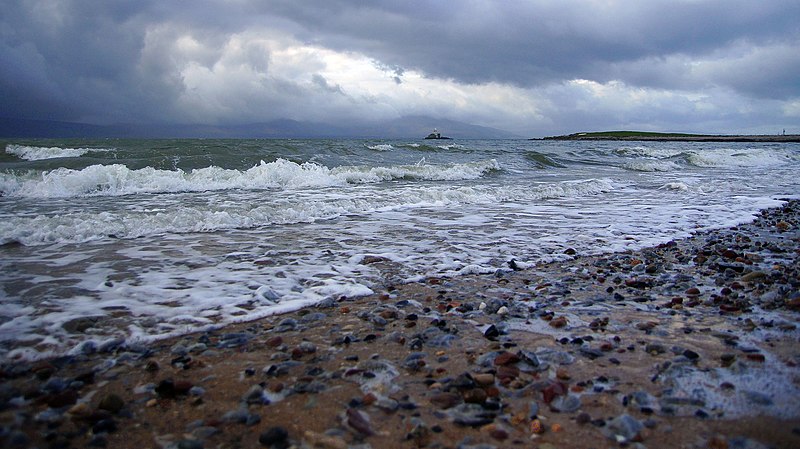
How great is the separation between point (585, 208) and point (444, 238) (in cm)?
466

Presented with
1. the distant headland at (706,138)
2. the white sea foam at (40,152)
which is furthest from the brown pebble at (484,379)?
the distant headland at (706,138)

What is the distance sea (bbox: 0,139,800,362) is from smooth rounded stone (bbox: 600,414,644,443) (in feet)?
7.88

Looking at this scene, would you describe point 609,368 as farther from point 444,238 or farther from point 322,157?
point 322,157

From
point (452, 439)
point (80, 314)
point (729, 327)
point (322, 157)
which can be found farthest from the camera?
point (322, 157)

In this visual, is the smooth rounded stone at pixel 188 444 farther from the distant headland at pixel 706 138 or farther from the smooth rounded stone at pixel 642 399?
the distant headland at pixel 706 138

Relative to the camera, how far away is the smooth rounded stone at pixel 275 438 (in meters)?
1.91

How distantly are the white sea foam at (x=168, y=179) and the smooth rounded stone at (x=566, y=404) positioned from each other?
1172 centimetres

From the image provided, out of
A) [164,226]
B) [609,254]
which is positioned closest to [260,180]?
[164,226]

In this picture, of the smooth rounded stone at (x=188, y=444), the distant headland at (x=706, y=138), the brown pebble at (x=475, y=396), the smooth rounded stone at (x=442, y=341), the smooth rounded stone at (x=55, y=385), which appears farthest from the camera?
the distant headland at (x=706, y=138)

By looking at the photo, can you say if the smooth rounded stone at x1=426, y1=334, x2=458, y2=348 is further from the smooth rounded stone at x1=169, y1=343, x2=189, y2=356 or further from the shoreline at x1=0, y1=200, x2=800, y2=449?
the smooth rounded stone at x1=169, y1=343, x2=189, y2=356

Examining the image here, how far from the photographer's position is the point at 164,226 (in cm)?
688

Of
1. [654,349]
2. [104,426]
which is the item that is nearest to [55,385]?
[104,426]

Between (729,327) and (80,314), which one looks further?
(80,314)

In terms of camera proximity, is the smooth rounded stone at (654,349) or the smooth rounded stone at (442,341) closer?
the smooth rounded stone at (654,349)
